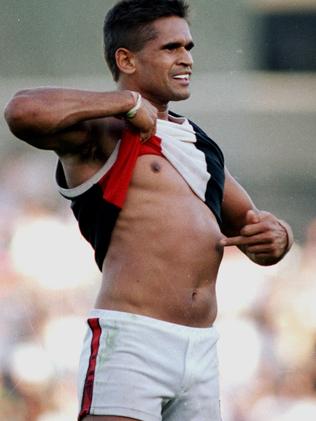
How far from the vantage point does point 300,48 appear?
283 inches

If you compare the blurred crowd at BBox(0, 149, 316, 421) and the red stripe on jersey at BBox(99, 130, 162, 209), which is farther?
Answer: the blurred crowd at BBox(0, 149, 316, 421)

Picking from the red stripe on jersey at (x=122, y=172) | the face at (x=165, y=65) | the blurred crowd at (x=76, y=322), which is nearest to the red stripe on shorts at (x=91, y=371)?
the red stripe on jersey at (x=122, y=172)

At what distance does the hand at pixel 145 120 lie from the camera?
12.9 feet

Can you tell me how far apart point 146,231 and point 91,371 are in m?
0.39

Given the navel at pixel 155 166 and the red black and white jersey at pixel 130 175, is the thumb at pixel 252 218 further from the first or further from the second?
the navel at pixel 155 166

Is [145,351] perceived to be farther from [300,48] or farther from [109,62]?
[300,48]

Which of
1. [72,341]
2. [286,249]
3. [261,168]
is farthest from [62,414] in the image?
[286,249]

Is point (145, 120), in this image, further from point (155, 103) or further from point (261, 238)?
point (261, 238)

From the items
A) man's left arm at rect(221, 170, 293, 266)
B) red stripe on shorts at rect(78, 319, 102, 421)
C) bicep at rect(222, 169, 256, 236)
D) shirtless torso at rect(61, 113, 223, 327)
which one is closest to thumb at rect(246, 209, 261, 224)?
man's left arm at rect(221, 170, 293, 266)

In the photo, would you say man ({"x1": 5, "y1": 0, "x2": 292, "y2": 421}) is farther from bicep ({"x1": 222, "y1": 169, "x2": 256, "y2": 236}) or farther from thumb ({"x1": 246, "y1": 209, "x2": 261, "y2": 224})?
bicep ({"x1": 222, "y1": 169, "x2": 256, "y2": 236})

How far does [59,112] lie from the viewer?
3.85 m

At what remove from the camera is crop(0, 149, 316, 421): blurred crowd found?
19.6 feet

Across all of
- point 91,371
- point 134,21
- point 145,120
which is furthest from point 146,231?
point 134,21

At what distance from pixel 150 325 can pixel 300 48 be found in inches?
138
